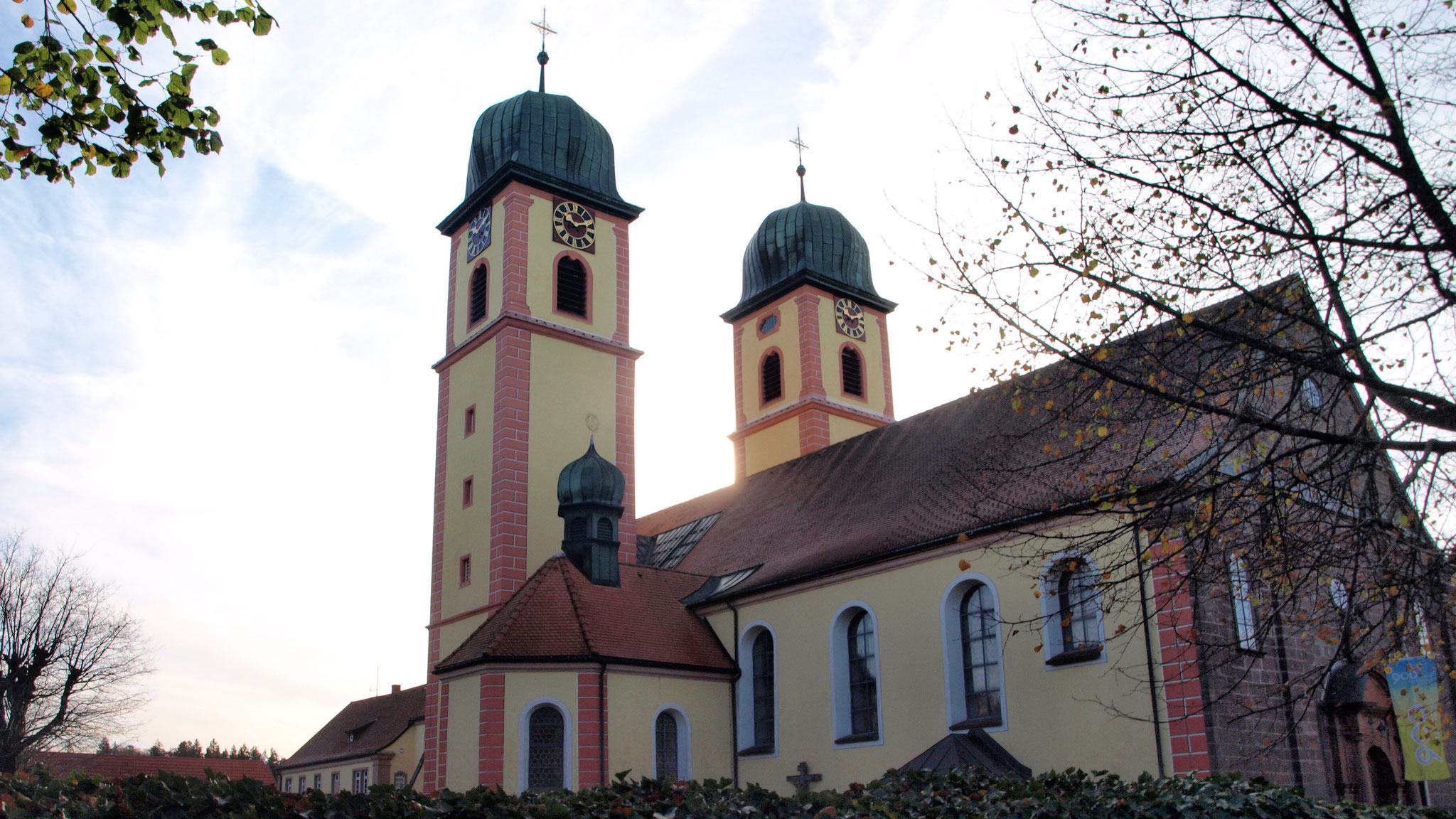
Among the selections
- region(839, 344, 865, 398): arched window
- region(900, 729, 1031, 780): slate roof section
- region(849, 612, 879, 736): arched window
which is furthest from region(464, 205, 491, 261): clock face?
region(900, 729, 1031, 780): slate roof section

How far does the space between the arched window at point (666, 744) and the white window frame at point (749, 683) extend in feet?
3.76

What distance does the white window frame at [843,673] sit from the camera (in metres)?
17.3

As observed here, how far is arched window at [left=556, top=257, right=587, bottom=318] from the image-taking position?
81.5ft

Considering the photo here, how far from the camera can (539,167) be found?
2536cm

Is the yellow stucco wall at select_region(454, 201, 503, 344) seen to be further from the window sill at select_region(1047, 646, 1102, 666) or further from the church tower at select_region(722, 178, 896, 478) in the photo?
the window sill at select_region(1047, 646, 1102, 666)

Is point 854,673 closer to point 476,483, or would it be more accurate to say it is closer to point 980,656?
point 980,656

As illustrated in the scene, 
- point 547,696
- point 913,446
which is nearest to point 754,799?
point 547,696

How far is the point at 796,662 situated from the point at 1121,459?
6220 mm

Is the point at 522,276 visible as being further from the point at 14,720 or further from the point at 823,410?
the point at 14,720

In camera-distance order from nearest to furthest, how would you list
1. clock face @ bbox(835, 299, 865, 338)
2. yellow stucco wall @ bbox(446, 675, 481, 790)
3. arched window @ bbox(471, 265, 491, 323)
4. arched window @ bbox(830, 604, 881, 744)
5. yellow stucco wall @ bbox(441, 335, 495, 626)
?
yellow stucco wall @ bbox(446, 675, 481, 790) → arched window @ bbox(830, 604, 881, 744) → yellow stucco wall @ bbox(441, 335, 495, 626) → arched window @ bbox(471, 265, 491, 323) → clock face @ bbox(835, 299, 865, 338)

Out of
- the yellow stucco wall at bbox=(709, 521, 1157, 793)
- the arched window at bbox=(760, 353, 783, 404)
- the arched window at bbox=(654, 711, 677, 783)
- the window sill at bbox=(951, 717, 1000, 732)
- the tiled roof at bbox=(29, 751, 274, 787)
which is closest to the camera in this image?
the yellow stucco wall at bbox=(709, 521, 1157, 793)

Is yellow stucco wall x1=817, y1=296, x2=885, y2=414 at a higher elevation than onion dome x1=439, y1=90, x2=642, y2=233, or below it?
below

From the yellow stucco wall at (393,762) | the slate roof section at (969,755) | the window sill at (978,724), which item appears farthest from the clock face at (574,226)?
the yellow stucco wall at (393,762)

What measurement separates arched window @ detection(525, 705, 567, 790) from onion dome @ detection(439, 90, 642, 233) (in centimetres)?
1196
